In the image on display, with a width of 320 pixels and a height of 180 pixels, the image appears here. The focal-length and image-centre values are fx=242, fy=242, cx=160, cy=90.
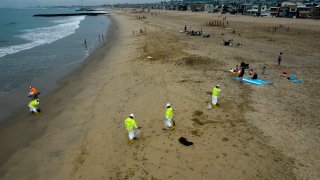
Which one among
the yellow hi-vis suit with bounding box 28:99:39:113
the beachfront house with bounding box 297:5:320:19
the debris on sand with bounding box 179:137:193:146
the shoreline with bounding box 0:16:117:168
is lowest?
the shoreline with bounding box 0:16:117:168

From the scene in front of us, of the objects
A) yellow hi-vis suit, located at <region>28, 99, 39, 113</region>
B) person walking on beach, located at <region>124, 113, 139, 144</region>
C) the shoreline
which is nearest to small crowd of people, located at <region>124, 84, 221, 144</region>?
person walking on beach, located at <region>124, 113, 139, 144</region>

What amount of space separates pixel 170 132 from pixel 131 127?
A: 242 cm

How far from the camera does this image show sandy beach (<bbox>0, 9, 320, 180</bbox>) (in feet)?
34.9

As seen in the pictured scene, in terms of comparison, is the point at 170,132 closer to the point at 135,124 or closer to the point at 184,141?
the point at 184,141

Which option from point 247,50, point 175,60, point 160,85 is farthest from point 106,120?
point 247,50

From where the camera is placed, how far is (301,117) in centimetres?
1458

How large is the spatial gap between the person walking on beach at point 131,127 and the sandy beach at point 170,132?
43 cm

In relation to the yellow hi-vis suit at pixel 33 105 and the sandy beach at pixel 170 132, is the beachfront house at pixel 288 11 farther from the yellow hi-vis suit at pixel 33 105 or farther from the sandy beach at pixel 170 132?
the yellow hi-vis suit at pixel 33 105

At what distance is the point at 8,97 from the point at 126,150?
1330 cm

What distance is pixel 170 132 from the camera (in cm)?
1309

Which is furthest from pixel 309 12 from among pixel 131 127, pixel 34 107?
pixel 34 107

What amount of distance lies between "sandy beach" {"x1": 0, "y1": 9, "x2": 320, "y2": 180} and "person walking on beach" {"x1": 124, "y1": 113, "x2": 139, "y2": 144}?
1.41 ft

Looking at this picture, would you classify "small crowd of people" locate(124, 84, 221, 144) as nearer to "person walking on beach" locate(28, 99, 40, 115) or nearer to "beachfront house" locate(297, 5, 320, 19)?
"person walking on beach" locate(28, 99, 40, 115)

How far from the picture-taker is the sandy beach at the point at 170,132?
34.9 ft
